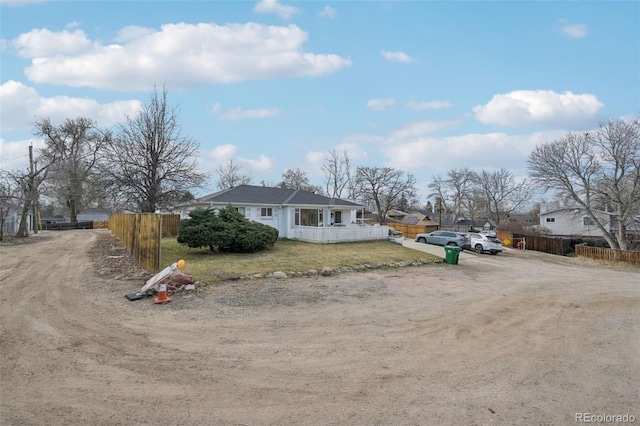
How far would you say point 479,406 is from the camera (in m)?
4.27

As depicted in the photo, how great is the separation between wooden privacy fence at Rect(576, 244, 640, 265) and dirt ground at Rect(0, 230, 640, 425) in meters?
18.7

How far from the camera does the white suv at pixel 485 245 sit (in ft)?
90.6

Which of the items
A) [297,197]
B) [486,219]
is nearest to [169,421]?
[297,197]

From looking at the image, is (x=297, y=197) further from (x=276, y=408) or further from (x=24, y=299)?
(x=276, y=408)

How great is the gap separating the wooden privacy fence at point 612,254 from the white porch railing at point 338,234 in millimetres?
16186

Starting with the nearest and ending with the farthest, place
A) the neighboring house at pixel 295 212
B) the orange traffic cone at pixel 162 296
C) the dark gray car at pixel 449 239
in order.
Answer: the orange traffic cone at pixel 162 296 < the neighboring house at pixel 295 212 < the dark gray car at pixel 449 239

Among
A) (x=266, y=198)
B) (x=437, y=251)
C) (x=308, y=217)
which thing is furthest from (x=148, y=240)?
(x=437, y=251)

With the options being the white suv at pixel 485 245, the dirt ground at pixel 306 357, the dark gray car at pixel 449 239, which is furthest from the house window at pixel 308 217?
the dirt ground at pixel 306 357

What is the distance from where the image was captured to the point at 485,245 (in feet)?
91.0

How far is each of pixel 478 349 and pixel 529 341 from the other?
1.31m

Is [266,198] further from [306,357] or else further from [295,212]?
[306,357]

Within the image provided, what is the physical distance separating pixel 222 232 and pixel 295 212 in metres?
10.8

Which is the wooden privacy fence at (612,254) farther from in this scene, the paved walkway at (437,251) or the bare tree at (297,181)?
the bare tree at (297,181)

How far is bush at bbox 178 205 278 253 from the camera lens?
16.5 metres
